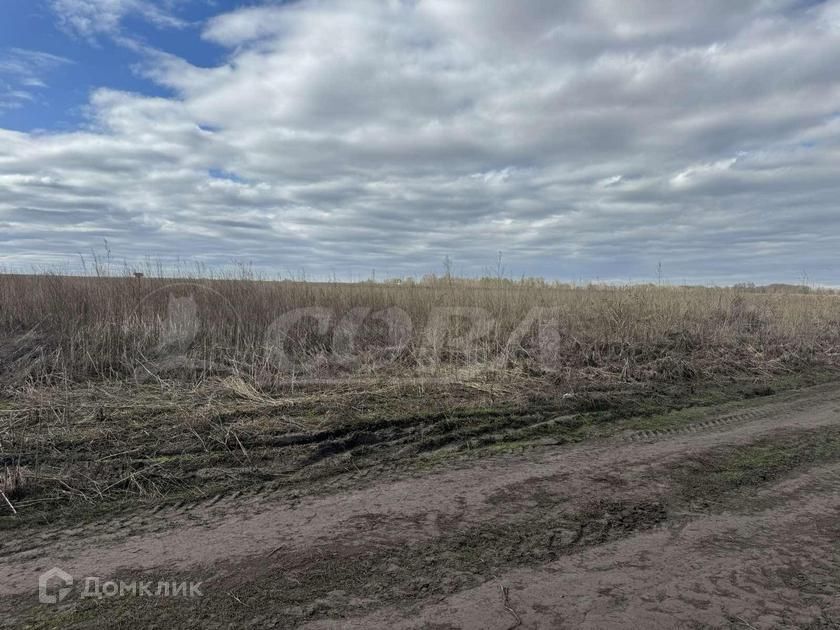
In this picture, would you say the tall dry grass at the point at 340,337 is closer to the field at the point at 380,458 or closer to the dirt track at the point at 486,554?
the field at the point at 380,458

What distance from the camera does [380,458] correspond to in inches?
172

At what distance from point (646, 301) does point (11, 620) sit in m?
12.2

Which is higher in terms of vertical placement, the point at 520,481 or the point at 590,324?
the point at 590,324

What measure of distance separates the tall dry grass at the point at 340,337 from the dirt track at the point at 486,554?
10.9ft

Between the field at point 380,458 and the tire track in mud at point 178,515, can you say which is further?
the tire track in mud at point 178,515

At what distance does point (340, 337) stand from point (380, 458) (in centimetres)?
453

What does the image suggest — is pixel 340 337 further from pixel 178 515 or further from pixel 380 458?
pixel 178 515

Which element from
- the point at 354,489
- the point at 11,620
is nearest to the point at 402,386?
the point at 354,489

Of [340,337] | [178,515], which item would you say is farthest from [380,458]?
[340,337]

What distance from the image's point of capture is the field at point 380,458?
2461 millimetres

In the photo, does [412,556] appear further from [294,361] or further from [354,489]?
[294,361]

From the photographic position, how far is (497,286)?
1218 cm

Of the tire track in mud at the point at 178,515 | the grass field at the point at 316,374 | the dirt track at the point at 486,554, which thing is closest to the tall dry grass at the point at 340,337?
the grass field at the point at 316,374

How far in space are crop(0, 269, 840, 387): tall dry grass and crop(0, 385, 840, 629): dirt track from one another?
10.9 feet
